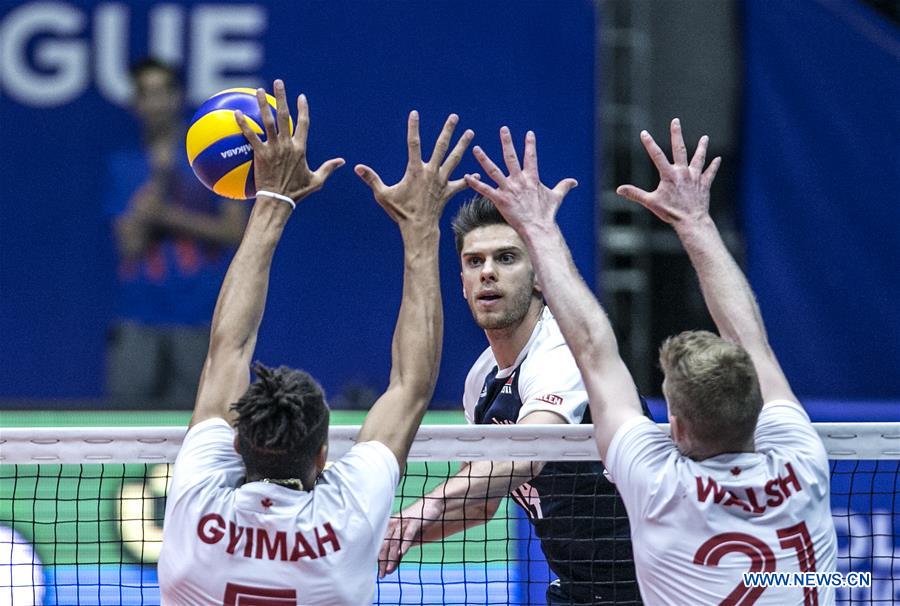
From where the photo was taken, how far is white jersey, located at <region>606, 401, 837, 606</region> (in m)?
3.91

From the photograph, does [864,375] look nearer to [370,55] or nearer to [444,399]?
[444,399]

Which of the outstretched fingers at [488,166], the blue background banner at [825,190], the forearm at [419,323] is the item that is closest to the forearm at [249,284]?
the forearm at [419,323]

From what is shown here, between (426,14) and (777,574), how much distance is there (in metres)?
7.57

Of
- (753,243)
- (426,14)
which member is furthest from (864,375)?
(426,14)

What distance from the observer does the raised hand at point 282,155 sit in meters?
4.55

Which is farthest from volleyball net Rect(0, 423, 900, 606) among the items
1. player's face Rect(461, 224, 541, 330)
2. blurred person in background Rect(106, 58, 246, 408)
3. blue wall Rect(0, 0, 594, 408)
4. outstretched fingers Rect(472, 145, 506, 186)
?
blue wall Rect(0, 0, 594, 408)

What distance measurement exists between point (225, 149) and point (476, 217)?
1.51 metres

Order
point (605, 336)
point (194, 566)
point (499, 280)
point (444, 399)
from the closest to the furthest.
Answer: point (194, 566), point (605, 336), point (499, 280), point (444, 399)

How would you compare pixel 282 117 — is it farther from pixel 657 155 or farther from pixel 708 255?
pixel 708 255

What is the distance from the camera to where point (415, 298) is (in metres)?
4.48

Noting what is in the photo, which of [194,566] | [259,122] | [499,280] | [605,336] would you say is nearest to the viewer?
[194,566]

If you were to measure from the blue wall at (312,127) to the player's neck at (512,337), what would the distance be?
14.2 feet

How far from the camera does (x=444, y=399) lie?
1044 centimetres

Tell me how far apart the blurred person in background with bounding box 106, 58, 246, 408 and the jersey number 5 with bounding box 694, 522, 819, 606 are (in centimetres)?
710
